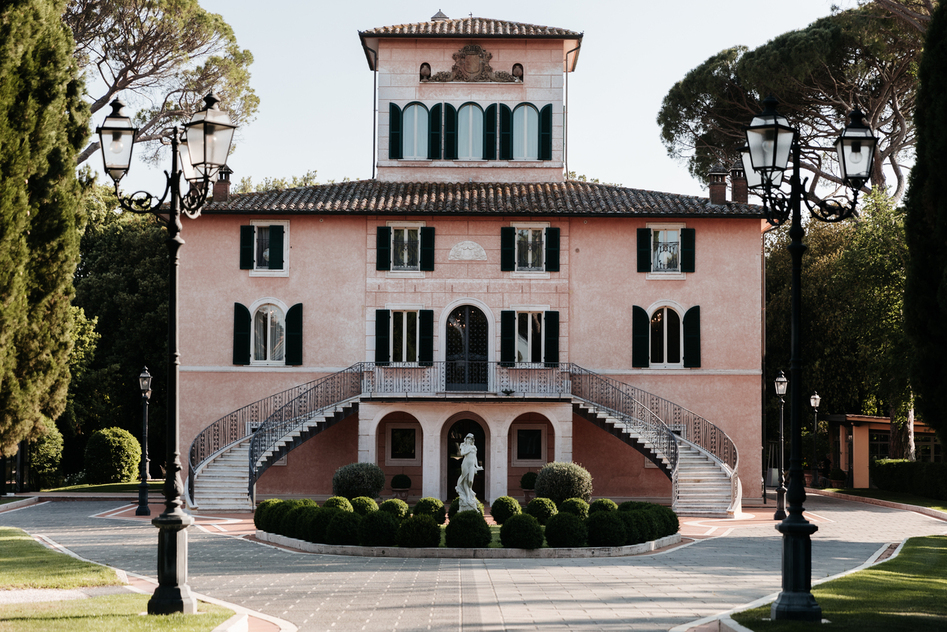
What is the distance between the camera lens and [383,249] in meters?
28.7

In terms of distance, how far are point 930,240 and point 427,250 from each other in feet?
58.8

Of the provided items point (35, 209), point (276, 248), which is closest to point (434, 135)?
point (276, 248)

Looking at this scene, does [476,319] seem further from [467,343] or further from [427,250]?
[427,250]

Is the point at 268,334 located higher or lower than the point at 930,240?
lower

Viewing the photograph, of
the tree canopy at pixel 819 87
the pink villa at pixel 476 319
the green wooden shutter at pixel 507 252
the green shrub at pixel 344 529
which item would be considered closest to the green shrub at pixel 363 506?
the green shrub at pixel 344 529

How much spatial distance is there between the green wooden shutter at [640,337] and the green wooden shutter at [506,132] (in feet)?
22.1

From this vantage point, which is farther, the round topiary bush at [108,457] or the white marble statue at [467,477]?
the round topiary bush at [108,457]

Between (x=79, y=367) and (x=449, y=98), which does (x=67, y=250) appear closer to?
(x=449, y=98)

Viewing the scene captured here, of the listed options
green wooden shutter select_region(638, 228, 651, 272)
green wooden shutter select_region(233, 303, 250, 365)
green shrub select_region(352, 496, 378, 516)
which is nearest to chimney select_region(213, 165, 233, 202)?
green wooden shutter select_region(233, 303, 250, 365)

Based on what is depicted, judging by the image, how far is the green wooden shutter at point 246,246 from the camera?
2869 centimetres

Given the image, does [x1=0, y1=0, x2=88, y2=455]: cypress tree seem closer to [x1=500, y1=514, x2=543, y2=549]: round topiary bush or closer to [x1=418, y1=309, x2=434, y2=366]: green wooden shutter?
[x1=500, y1=514, x2=543, y2=549]: round topiary bush

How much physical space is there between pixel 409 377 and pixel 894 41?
20.2m

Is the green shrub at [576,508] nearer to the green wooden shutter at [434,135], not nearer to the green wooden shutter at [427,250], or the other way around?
the green wooden shutter at [427,250]

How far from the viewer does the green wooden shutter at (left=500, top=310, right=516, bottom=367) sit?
28.4 m
